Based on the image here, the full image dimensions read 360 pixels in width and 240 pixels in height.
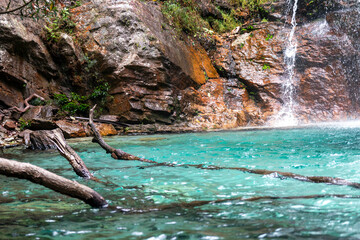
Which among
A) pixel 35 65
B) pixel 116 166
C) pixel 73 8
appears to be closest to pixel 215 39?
pixel 73 8

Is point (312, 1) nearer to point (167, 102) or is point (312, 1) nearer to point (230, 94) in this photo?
point (230, 94)

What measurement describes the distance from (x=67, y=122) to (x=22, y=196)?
7.51 metres

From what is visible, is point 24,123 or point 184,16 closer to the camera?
point 24,123

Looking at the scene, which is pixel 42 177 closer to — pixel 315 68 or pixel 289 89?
pixel 289 89

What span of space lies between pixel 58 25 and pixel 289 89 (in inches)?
480

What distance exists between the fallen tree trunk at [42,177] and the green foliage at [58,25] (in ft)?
36.8

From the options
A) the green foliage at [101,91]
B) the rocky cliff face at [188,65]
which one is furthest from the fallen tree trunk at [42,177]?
the green foliage at [101,91]

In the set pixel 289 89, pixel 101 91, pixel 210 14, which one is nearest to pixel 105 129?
pixel 101 91

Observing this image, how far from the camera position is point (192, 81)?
13.7m

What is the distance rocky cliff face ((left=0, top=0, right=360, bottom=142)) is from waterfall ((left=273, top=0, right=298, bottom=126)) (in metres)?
0.23

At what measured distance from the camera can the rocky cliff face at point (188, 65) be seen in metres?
11.2

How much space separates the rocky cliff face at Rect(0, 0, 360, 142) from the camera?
11156 millimetres

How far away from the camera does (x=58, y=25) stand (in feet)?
39.8

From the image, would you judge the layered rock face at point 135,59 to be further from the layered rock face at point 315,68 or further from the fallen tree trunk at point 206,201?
the fallen tree trunk at point 206,201
